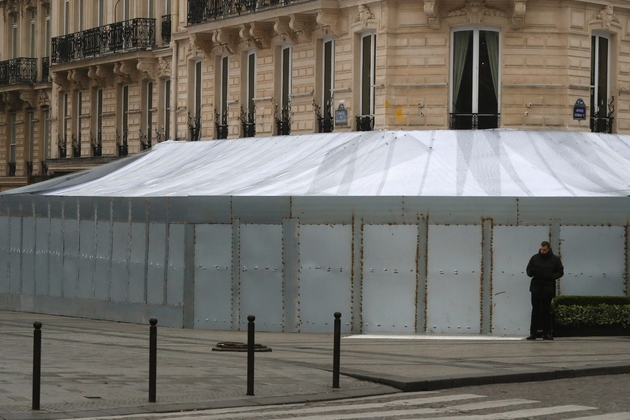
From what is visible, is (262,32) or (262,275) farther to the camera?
(262,32)

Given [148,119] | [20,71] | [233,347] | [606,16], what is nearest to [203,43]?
[148,119]

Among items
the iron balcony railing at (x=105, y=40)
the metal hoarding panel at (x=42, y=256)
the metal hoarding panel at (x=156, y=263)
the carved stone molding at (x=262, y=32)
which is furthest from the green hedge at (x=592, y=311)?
the iron balcony railing at (x=105, y=40)

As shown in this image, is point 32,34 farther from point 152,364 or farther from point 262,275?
point 152,364

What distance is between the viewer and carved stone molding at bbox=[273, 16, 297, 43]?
30.7 metres

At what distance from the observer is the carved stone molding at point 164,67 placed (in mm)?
38125

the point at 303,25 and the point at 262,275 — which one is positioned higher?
the point at 303,25

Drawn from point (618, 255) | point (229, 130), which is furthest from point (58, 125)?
point (618, 255)

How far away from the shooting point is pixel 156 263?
27.2 meters

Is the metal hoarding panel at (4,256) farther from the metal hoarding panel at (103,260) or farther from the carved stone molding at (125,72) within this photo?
the carved stone molding at (125,72)

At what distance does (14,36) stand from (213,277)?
2684cm

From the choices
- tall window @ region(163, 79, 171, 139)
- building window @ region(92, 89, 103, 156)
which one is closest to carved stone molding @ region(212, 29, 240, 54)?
tall window @ region(163, 79, 171, 139)

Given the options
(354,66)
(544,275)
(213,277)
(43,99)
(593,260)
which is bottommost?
(213,277)

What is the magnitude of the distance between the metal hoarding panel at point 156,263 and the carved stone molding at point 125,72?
529 inches

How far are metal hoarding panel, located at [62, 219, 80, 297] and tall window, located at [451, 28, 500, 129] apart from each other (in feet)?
28.1
